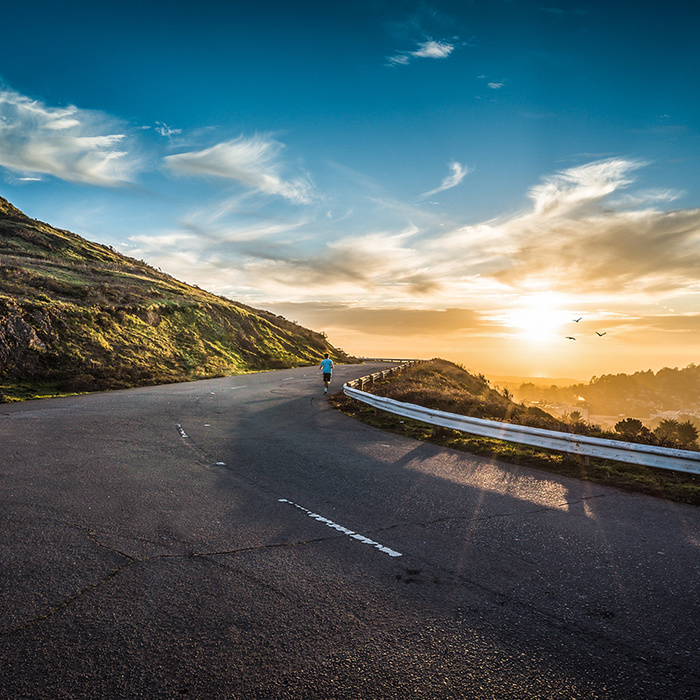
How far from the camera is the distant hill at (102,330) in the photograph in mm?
22453

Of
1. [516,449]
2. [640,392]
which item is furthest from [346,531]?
[640,392]

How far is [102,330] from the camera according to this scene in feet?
94.2

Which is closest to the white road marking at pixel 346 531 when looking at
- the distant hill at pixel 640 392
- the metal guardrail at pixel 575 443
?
the metal guardrail at pixel 575 443

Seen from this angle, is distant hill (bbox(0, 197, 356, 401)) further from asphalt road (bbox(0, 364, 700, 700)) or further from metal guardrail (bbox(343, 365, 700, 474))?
metal guardrail (bbox(343, 365, 700, 474))

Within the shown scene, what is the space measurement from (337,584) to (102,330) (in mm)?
29400

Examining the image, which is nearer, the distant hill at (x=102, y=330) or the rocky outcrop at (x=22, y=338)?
the rocky outcrop at (x=22, y=338)

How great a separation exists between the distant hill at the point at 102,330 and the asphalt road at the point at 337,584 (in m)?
16.0

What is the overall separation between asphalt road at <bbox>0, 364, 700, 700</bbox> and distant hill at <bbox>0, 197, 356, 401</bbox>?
52.4 feet

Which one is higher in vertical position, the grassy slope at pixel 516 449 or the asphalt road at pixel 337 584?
the grassy slope at pixel 516 449

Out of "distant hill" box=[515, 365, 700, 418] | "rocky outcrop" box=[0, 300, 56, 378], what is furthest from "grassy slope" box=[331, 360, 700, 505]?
"distant hill" box=[515, 365, 700, 418]

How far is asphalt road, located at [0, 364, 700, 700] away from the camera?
294 cm

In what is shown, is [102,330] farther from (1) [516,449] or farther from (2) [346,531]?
(2) [346,531]

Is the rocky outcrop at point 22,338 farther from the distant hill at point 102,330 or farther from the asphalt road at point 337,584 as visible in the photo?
the asphalt road at point 337,584

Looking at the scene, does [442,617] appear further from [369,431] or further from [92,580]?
[369,431]
